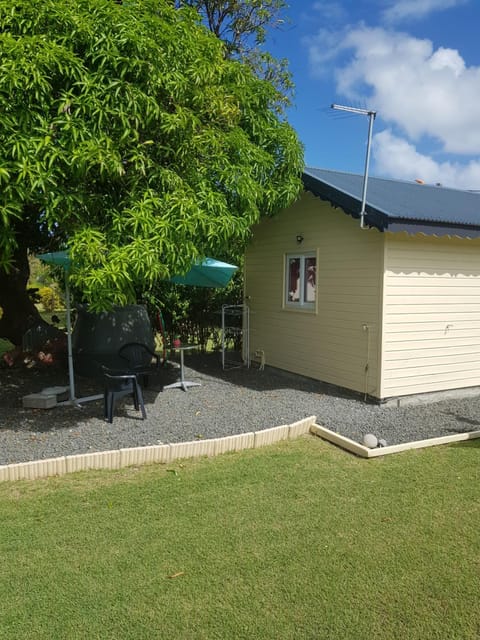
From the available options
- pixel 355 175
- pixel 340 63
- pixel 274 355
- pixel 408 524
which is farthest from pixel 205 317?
pixel 408 524

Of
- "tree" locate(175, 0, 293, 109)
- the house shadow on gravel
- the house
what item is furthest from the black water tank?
"tree" locate(175, 0, 293, 109)

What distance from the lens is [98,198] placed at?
543 centimetres

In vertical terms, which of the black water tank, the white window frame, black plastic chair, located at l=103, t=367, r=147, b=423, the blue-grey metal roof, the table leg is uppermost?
the blue-grey metal roof

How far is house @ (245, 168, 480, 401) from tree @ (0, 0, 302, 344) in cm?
Result: 233

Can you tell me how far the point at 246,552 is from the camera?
3334mm

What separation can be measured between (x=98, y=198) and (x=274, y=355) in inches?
223

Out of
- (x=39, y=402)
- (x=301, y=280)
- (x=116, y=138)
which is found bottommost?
(x=39, y=402)

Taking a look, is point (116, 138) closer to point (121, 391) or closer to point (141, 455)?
point (121, 391)

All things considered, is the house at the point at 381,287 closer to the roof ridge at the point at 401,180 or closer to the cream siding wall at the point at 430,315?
the cream siding wall at the point at 430,315

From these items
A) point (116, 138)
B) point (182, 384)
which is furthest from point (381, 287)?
point (116, 138)

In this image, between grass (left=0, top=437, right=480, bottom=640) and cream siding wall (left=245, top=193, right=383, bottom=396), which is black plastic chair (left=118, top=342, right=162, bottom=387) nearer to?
cream siding wall (left=245, top=193, right=383, bottom=396)

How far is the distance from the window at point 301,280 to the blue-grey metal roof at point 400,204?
1.45 m

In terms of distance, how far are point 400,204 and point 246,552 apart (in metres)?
6.10

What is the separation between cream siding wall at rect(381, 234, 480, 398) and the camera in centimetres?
712
